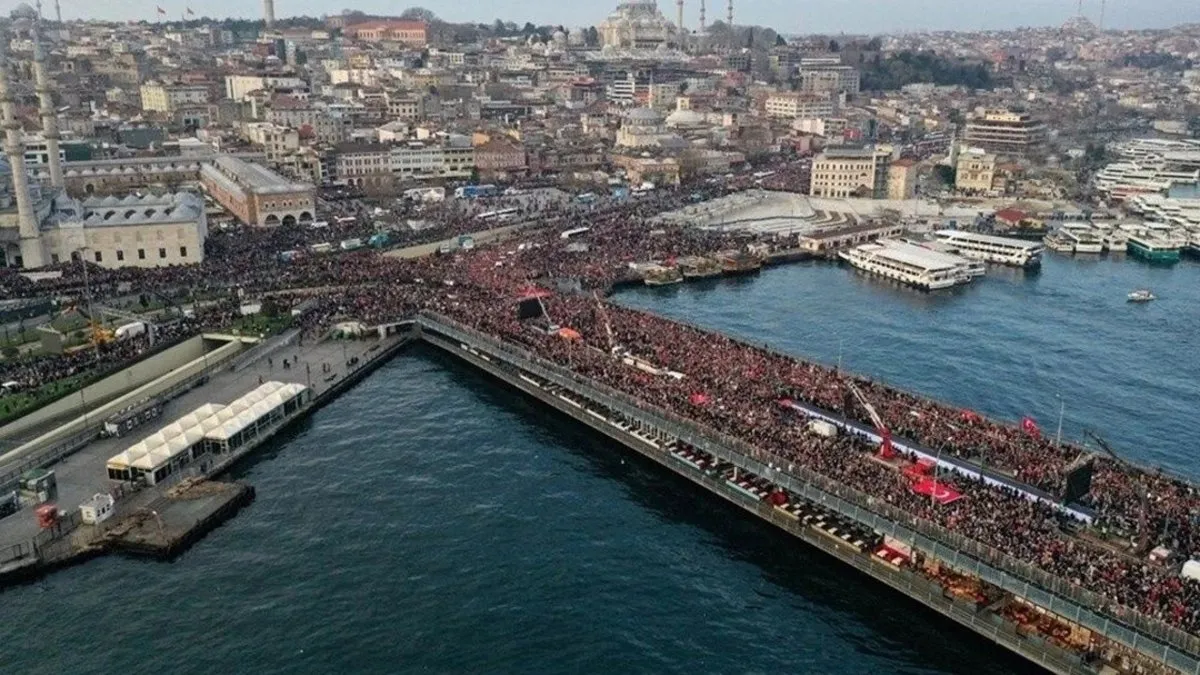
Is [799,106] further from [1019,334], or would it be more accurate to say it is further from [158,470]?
[158,470]

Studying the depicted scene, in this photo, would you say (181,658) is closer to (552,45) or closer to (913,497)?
(913,497)

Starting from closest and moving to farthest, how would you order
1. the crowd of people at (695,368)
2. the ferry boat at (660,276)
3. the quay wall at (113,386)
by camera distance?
1. the crowd of people at (695,368)
2. the quay wall at (113,386)
3. the ferry boat at (660,276)

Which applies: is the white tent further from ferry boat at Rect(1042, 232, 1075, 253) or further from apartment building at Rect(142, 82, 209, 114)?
apartment building at Rect(142, 82, 209, 114)

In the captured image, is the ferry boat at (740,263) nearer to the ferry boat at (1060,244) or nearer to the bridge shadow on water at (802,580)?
the ferry boat at (1060,244)

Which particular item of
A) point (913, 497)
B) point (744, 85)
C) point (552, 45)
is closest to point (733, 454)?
point (913, 497)

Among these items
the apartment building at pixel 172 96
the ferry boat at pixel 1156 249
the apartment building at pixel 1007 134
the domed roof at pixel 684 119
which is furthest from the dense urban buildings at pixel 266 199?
the apartment building at pixel 1007 134

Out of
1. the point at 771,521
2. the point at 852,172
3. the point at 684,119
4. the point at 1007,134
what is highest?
the point at 684,119

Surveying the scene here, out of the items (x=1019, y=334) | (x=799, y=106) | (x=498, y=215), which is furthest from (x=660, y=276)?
(x=799, y=106)
